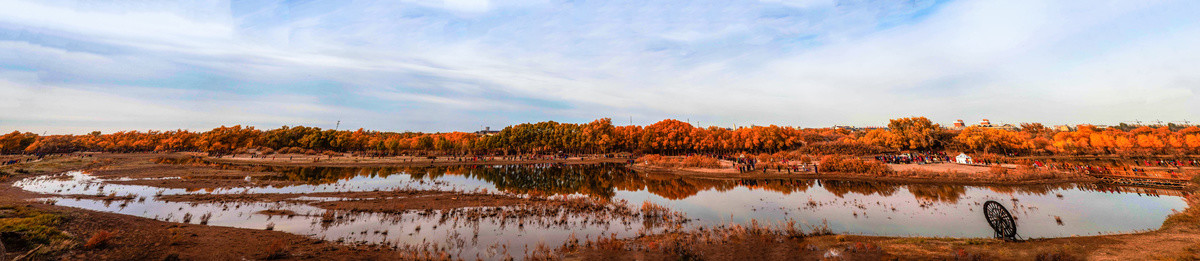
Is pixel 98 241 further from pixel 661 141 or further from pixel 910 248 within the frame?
pixel 661 141

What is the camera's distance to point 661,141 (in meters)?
90.7

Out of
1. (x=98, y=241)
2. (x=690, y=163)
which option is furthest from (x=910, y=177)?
(x=98, y=241)

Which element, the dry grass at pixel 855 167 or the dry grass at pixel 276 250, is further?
the dry grass at pixel 855 167

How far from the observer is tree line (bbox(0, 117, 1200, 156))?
81875 millimetres

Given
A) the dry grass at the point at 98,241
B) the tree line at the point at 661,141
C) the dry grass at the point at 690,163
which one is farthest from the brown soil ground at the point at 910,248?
the tree line at the point at 661,141

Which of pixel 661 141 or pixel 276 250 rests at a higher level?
pixel 661 141

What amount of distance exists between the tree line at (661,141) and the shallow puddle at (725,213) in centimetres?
5256

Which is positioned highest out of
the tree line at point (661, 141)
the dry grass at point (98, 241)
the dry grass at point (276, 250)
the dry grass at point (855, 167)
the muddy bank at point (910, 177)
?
the tree line at point (661, 141)

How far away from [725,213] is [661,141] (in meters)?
66.1

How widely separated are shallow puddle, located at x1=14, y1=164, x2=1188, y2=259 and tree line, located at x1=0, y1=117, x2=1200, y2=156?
5256 cm

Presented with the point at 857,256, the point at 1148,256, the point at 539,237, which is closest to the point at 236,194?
the point at 539,237

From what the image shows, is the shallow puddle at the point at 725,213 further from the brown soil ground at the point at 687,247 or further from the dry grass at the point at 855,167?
the dry grass at the point at 855,167

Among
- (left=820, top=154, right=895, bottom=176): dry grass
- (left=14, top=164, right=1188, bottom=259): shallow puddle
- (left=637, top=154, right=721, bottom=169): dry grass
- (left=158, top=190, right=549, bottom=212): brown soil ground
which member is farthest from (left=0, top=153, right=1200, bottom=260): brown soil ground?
(left=637, top=154, right=721, bottom=169): dry grass

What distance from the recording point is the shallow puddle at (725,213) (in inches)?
760
